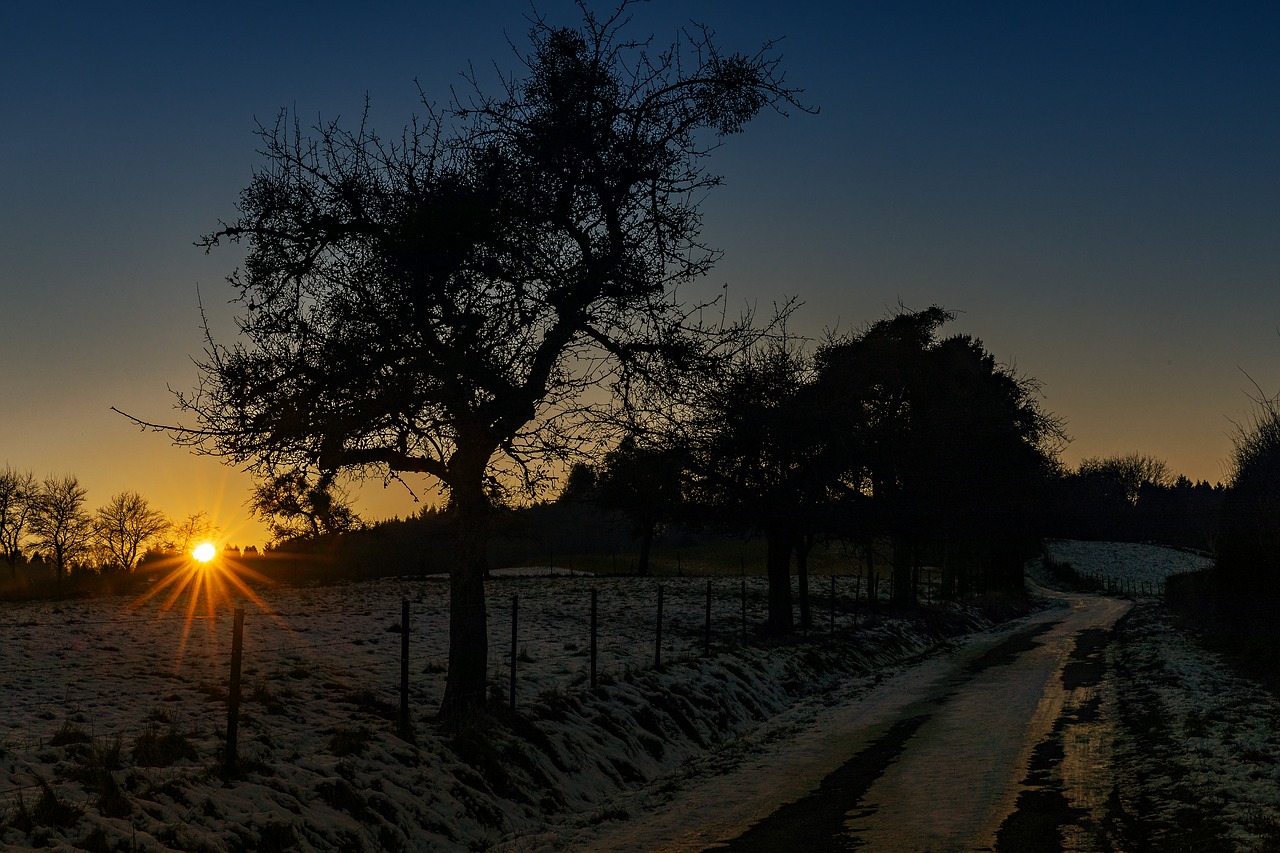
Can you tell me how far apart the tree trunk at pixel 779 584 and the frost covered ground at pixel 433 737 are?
115 inches

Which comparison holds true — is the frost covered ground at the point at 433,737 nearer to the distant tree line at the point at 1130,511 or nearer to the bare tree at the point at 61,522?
the distant tree line at the point at 1130,511

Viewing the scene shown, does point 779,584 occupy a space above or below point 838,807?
above

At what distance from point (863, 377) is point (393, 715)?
25.7 m

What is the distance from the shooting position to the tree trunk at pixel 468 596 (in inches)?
544

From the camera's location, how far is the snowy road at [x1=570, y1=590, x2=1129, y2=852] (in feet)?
30.8

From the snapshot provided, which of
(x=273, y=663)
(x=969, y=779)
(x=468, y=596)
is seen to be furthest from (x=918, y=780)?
(x=273, y=663)

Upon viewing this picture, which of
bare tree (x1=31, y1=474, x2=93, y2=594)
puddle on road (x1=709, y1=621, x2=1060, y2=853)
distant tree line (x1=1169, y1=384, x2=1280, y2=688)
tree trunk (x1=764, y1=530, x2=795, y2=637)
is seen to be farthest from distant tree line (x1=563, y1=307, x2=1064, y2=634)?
bare tree (x1=31, y1=474, x2=93, y2=594)

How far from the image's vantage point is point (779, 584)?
30.5 m

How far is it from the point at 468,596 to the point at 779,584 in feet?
58.9

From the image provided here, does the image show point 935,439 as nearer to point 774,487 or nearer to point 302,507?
point 774,487

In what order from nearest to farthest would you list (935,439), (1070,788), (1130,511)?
1. (1070,788)
2. (935,439)
3. (1130,511)

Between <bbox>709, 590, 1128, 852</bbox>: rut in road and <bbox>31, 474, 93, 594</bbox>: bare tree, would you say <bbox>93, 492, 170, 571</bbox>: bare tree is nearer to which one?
<bbox>31, 474, 93, 594</bbox>: bare tree

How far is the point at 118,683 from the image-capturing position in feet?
52.3

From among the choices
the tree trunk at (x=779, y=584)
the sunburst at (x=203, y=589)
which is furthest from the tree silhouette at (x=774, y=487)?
the sunburst at (x=203, y=589)
